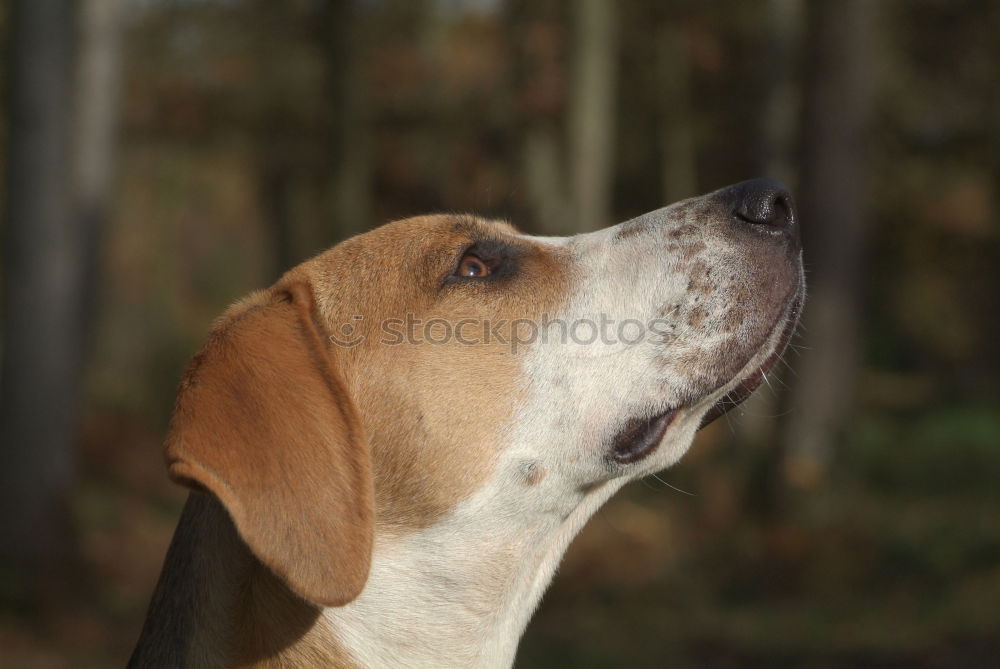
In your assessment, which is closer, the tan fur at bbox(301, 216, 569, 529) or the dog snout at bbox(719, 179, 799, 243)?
the tan fur at bbox(301, 216, 569, 529)

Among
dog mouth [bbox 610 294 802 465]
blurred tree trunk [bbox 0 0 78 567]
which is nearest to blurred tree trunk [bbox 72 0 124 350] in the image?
blurred tree trunk [bbox 0 0 78 567]

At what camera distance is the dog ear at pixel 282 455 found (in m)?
2.45

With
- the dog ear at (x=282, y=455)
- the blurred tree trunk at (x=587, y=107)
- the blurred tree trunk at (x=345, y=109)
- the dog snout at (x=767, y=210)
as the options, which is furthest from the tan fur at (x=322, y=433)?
the blurred tree trunk at (x=345, y=109)

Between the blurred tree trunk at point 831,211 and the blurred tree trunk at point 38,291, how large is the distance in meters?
5.98

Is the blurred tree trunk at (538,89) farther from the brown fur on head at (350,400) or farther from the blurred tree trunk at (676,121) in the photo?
the brown fur on head at (350,400)

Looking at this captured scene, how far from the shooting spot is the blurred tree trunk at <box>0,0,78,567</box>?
305 inches

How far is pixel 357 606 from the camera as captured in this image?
2.82 m

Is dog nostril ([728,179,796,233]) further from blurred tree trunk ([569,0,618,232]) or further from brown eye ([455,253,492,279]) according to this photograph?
blurred tree trunk ([569,0,618,232])

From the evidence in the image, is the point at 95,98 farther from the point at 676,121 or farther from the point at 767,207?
the point at 676,121

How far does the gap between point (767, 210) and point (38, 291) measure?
6.47m

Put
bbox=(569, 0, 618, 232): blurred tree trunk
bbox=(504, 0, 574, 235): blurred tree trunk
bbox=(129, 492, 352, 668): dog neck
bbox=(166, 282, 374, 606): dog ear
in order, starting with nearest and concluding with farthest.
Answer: bbox=(166, 282, 374, 606): dog ear
bbox=(129, 492, 352, 668): dog neck
bbox=(569, 0, 618, 232): blurred tree trunk
bbox=(504, 0, 574, 235): blurred tree trunk

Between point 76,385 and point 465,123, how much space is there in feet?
36.9

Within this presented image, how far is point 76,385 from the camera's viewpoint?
8.22 metres

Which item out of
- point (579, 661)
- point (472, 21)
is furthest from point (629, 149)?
point (579, 661)
